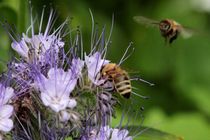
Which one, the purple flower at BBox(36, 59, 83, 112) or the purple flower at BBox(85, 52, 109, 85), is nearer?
the purple flower at BBox(36, 59, 83, 112)

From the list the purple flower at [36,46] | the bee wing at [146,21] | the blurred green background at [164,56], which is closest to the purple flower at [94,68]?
the purple flower at [36,46]

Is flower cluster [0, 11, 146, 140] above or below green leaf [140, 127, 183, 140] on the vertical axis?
above

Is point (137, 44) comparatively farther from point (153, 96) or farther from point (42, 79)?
point (42, 79)

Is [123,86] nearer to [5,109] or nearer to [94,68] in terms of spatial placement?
[94,68]

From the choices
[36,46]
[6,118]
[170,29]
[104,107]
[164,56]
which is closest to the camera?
[6,118]

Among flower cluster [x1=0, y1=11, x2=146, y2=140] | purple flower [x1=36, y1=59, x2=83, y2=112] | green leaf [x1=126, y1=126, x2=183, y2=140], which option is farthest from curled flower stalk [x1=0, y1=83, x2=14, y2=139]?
green leaf [x1=126, y1=126, x2=183, y2=140]

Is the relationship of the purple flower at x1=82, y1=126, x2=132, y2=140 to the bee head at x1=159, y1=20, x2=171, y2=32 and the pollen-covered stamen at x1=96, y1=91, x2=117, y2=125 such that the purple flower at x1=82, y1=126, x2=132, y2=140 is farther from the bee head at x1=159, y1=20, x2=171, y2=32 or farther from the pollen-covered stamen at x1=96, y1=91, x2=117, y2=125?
the bee head at x1=159, y1=20, x2=171, y2=32

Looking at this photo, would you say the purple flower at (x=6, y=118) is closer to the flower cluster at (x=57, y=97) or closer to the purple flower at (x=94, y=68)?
the flower cluster at (x=57, y=97)

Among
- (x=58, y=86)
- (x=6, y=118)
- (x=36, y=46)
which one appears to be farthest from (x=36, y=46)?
(x=6, y=118)
